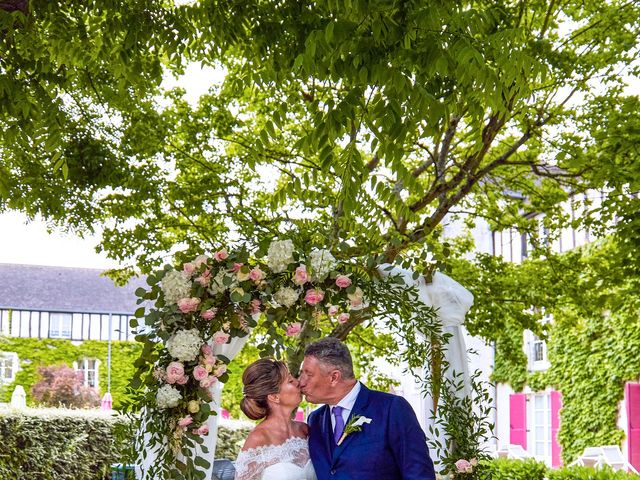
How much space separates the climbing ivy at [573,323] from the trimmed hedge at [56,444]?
561 centimetres

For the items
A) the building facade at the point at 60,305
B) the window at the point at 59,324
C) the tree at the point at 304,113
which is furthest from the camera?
the window at the point at 59,324

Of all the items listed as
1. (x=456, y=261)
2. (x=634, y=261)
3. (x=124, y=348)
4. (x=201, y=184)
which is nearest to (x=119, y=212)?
(x=201, y=184)

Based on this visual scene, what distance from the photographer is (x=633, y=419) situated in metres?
19.7

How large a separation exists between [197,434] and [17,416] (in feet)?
27.2

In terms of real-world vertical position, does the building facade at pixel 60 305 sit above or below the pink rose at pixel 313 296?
above

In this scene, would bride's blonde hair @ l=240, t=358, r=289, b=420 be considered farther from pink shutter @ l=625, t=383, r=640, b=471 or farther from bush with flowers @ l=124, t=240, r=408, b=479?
pink shutter @ l=625, t=383, r=640, b=471

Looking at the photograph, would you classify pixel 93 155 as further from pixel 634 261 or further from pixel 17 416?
pixel 634 261

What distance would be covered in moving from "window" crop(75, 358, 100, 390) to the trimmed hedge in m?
34.0

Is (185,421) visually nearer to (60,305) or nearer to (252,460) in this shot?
(252,460)

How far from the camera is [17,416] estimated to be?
12617 millimetres

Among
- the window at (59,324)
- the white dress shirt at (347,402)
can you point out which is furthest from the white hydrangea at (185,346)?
the window at (59,324)

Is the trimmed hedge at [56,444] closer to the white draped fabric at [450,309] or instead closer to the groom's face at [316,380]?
the white draped fabric at [450,309]

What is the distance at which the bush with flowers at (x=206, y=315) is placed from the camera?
5.18 metres

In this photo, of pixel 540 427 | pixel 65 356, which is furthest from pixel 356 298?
pixel 65 356
